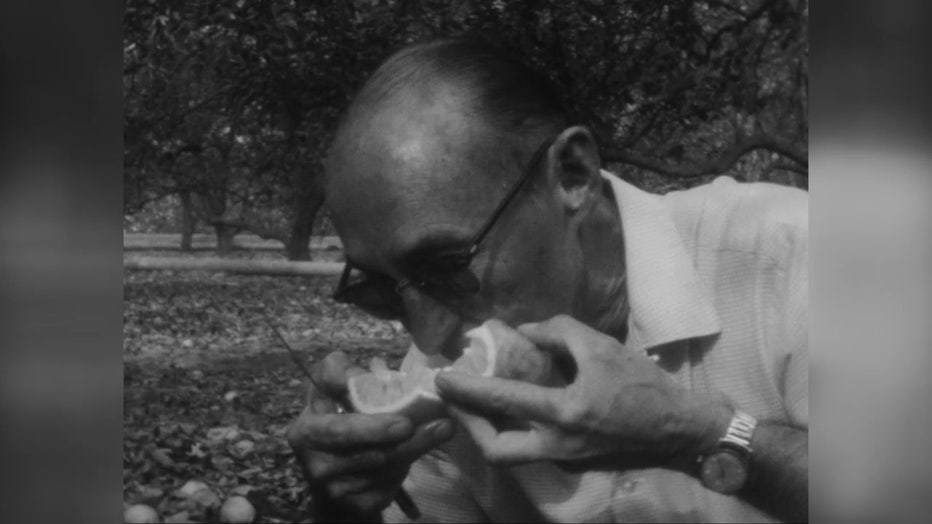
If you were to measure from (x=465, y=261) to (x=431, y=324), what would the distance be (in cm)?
23

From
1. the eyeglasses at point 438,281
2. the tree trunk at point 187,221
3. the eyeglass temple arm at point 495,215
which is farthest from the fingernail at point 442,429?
the tree trunk at point 187,221

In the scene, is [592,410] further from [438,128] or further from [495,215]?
[438,128]

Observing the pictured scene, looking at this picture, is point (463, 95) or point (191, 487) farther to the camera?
point (191, 487)

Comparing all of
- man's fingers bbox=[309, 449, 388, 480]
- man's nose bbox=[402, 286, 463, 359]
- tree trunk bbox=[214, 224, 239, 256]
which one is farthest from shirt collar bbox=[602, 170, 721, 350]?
tree trunk bbox=[214, 224, 239, 256]

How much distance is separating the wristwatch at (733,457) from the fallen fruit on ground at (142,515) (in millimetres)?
1755

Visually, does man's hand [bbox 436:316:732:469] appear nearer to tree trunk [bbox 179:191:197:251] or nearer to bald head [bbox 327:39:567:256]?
bald head [bbox 327:39:567:256]

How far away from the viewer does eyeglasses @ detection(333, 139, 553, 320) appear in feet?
12.4

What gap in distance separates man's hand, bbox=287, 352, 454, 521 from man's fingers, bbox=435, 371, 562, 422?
0.45ft

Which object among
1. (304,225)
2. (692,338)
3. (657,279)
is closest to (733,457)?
(692,338)

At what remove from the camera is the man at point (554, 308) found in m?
3.78

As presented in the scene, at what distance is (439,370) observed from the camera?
12.7ft

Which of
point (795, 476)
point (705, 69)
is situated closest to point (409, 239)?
point (705, 69)

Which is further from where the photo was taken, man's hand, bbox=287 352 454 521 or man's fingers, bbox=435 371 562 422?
man's hand, bbox=287 352 454 521

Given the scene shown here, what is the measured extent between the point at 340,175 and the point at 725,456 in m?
1.47
